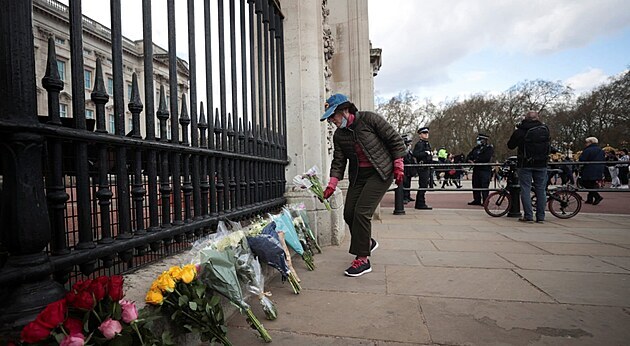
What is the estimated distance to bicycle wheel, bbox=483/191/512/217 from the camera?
7.27 metres

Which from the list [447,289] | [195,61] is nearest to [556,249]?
[447,289]

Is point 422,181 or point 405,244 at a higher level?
point 422,181

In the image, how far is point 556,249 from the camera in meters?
4.39

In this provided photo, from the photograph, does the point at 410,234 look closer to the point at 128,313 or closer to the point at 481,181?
the point at 481,181

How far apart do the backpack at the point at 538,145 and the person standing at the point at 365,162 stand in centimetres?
411

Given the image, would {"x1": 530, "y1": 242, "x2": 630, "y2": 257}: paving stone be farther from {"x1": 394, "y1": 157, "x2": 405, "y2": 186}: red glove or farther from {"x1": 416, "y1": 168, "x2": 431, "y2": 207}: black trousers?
{"x1": 416, "y1": 168, "x2": 431, "y2": 207}: black trousers

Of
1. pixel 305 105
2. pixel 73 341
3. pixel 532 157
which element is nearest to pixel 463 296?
→ pixel 73 341

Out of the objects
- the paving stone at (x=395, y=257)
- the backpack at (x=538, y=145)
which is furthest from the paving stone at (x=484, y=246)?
the backpack at (x=538, y=145)

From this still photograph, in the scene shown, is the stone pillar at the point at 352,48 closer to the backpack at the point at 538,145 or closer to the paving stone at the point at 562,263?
the backpack at the point at 538,145

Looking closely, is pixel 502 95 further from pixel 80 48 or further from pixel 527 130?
pixel 80 48

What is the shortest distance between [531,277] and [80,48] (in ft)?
12.9

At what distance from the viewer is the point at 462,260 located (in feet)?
12.8

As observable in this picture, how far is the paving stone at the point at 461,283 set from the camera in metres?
2.81

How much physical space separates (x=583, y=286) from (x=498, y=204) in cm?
466
